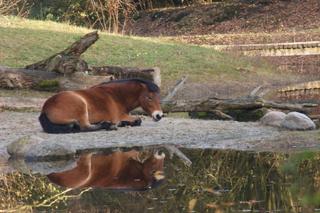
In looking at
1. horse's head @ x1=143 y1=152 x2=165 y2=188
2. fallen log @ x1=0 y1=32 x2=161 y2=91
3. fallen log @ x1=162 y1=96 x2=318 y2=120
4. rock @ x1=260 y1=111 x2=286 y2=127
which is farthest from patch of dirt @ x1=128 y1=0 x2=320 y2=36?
horse's head @ x1=143 y1=152 x2=165 y2=188

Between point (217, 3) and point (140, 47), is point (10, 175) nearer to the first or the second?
point (140, 47)

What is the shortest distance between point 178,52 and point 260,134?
481 inches

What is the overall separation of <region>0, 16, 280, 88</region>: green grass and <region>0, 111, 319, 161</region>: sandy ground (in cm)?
736

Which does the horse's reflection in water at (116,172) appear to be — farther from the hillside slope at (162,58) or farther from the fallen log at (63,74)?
the hillside slope at (162,58)

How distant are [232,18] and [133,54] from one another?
49.1 ft

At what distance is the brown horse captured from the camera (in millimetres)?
11336

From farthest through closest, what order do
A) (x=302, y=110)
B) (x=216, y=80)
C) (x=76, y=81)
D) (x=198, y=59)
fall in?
(x=198, y=59)
(x=216, y=80)
(x=76, y=81)
(x=302, y=110)

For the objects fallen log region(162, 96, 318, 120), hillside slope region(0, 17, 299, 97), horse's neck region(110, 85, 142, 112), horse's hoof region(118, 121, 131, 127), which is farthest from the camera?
hillside slope region(0, 17, 299, 97)

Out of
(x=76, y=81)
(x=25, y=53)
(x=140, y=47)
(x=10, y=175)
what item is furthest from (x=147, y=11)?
(x=10, y=175)

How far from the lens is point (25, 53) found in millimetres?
21094

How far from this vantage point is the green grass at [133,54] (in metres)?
21.0

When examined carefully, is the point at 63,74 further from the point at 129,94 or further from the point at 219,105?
the point at 129,94

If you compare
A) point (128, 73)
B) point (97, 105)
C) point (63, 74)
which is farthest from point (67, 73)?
point (97, 105)

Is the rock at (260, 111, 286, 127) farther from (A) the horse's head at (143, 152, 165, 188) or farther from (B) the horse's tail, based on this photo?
(B) the horse's tail
